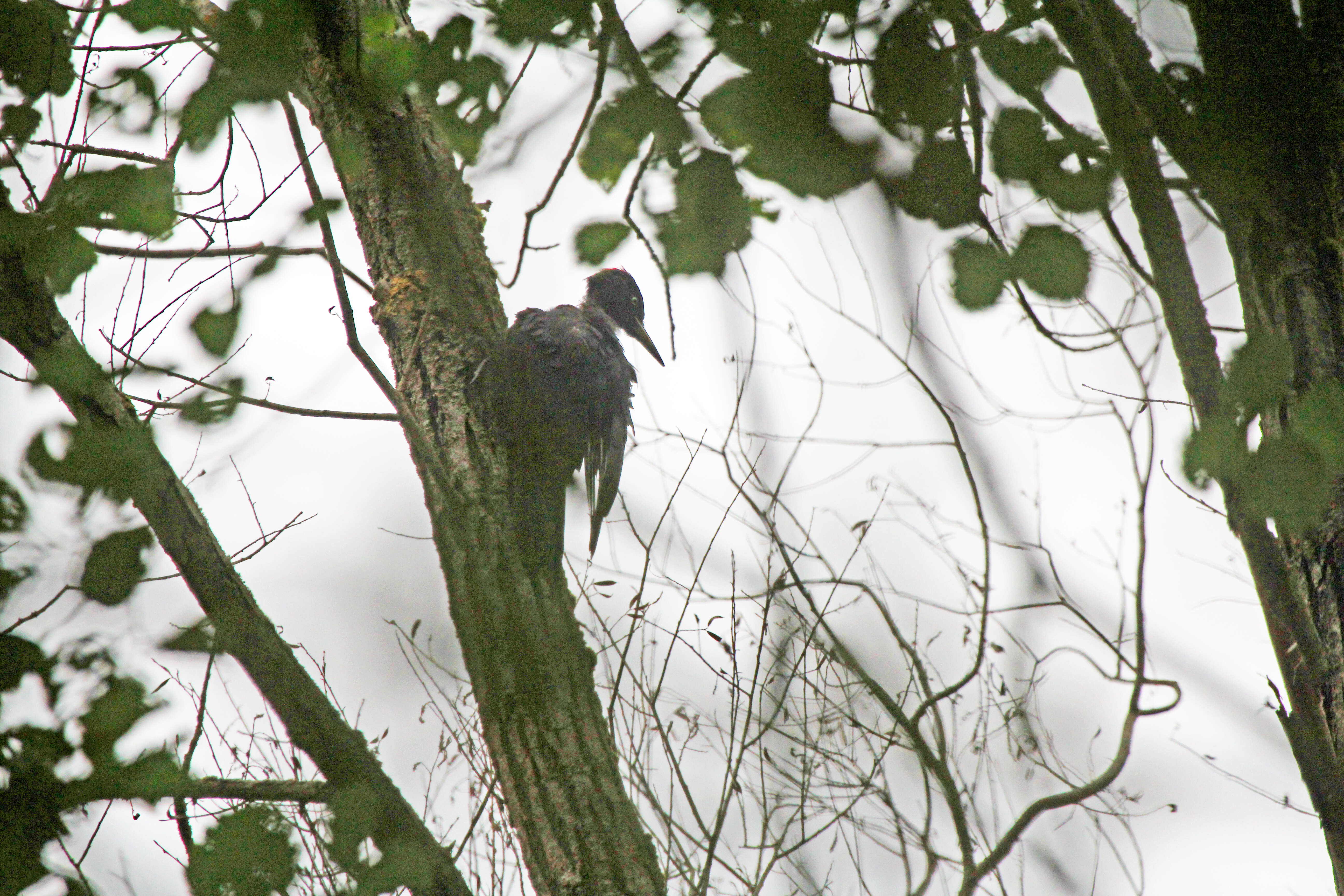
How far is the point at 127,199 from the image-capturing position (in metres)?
0.93

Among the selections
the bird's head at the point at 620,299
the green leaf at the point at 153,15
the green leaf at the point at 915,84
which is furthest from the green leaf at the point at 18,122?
the bird's head at the point at 620,299

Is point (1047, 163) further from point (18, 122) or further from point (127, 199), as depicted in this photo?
point (18, 122)

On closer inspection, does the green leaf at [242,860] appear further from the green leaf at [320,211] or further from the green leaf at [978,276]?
the green leaf at [978,276]

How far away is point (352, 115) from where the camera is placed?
7.20 feet

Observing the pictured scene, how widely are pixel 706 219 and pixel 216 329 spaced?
19.2 inches

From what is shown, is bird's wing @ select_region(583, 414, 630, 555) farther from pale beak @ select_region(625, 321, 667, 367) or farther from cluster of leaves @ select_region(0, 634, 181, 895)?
cluster of leaves @ select_region(0, 634, 181, 895)

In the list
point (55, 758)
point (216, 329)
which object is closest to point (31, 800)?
point (55, 758)

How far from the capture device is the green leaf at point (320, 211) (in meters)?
1.06

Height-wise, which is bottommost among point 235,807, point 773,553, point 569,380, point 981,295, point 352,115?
point 235,807

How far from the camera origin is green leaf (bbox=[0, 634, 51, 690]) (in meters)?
0.99

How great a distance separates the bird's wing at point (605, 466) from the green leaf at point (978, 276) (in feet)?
9.84

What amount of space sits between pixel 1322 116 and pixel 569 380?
3.32 m

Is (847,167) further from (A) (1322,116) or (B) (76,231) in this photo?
(B) (76,231)

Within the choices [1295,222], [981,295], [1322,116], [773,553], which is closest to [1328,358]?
[1295,222]
